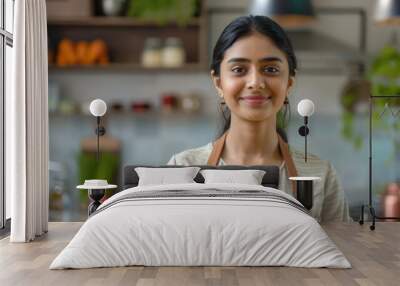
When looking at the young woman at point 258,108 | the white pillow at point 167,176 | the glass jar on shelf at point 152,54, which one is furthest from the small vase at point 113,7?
the white pillow at point 167,176

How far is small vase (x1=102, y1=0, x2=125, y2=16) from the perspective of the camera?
7.25 metres

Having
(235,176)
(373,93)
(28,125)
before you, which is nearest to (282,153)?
(235,176)

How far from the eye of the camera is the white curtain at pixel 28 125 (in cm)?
548

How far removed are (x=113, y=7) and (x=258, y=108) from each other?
6.44 ft

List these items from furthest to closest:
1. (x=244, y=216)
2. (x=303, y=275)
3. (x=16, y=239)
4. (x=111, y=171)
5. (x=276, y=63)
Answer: (x=111, y=171)
(x=276, y=63)
(x=16, y=239)
(x=244, y=216)
(x=303, y=275)

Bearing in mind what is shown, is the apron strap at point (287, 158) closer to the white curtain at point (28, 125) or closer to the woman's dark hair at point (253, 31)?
the woman's dark hair at point (253, 31)

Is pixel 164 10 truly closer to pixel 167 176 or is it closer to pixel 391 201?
pixel 167 176

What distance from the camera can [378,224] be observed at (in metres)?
6.61

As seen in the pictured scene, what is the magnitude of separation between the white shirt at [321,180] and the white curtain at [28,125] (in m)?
1.29

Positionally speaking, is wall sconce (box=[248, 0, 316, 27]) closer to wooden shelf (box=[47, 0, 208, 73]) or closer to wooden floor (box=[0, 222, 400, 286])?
wooden floor (box=[0, 222, 400, 286])

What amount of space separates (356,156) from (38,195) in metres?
3.25

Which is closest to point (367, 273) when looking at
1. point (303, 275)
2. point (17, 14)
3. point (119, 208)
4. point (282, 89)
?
point (303, 275)

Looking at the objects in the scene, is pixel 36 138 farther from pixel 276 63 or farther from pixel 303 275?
Answer: pixel 303 275

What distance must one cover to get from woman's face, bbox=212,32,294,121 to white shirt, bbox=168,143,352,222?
19.5 inches
